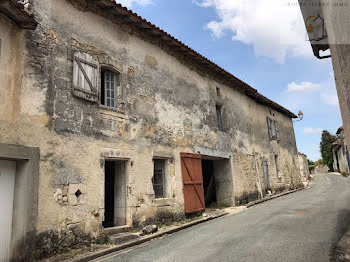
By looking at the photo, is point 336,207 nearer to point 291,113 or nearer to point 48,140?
point 48,140

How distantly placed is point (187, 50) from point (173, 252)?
6.81m

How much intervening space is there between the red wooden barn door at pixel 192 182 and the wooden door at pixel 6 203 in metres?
5.01

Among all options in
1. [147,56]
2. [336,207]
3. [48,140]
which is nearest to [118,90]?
[147,56]

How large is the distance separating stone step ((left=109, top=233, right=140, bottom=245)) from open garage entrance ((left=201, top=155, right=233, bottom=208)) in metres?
5.15

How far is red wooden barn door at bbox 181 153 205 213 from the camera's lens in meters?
8.73

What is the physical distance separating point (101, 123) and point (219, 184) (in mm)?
6741

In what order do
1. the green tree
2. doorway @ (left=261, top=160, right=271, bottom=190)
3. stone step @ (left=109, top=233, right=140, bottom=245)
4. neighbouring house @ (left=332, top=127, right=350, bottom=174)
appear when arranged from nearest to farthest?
stone step @ (left=109, top=233, right=140, bottom=245)
doorway @ (left=261, top=160, right=271, bottom=190)
neighbouring house @ (left=332, top=127, right=350, bottom=174)
the green tree

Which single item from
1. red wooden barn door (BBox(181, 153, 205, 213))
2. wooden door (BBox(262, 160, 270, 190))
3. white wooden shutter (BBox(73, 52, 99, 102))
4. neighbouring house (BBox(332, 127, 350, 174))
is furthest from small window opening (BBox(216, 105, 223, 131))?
neighbouring house (BBox(332, 127, 350, 174))

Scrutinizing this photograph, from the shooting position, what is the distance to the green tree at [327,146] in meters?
39.3

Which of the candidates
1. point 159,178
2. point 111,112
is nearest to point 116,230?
point 159,178

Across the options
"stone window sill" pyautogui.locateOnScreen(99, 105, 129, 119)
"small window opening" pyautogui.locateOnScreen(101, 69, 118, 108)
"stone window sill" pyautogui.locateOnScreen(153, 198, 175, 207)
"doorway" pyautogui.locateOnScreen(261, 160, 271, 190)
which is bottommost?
"stone window sill" pyautogui.locateOnScreen(153, 198, 175, 207)

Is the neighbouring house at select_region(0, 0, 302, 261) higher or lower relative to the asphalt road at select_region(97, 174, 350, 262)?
higher

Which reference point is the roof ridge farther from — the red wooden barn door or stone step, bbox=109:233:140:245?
stone step, bbox=109:233:140:245

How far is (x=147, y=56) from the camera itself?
8.39 meters
